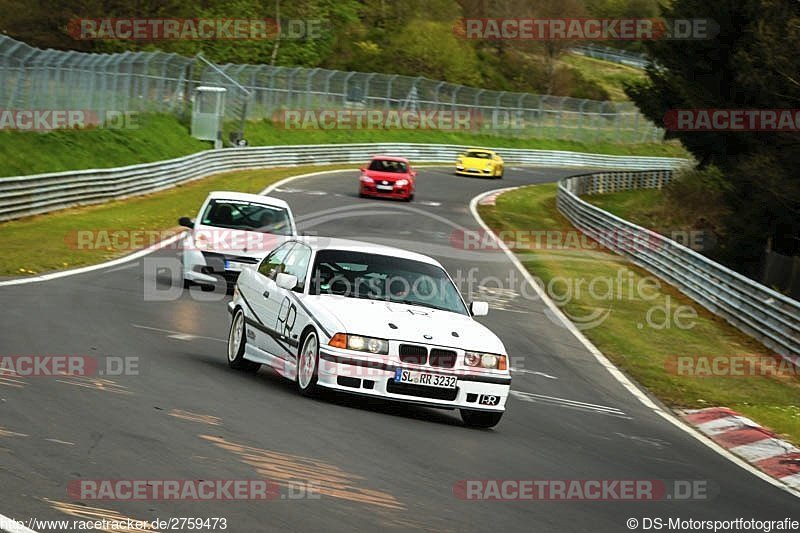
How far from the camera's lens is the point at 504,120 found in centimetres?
8425

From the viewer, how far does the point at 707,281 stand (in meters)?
25.6

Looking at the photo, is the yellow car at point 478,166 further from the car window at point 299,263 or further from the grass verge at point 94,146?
the car window at point 299,263

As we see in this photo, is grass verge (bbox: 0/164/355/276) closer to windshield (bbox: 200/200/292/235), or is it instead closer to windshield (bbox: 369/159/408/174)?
windshield (bbox: 200/200/292/235)

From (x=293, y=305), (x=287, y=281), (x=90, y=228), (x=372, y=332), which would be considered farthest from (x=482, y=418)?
(x=90, y=228)

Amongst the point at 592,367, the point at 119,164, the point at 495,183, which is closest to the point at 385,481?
the point at 592,367

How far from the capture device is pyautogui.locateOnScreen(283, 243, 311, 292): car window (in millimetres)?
11761

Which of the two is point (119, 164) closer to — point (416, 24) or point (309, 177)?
point (309, 177)

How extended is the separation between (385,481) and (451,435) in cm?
244

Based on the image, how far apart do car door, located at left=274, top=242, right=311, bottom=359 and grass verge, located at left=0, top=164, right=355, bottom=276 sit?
8302mm

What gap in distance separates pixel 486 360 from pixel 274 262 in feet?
9.52

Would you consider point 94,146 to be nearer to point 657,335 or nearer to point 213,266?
point 213,266

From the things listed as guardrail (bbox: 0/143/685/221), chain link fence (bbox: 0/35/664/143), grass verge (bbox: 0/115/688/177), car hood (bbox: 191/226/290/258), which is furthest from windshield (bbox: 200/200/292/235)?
chain link fence (bbox: 0/35/664/143)

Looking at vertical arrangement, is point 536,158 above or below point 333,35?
below

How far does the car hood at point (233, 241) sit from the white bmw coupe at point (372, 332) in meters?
6.69
